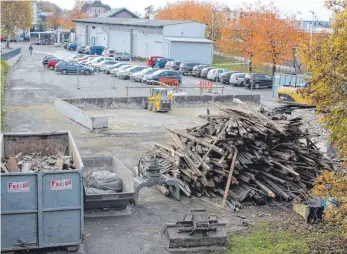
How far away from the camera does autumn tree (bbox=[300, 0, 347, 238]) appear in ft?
28.7

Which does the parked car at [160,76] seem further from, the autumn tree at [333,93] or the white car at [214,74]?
the autumn tree at [333,93]

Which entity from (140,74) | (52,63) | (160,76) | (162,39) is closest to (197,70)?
(140,74)

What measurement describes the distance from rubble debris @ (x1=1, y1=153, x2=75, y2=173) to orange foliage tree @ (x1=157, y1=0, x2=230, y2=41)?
61.0 metres

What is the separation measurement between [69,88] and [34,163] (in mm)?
25596

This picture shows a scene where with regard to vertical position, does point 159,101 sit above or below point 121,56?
below

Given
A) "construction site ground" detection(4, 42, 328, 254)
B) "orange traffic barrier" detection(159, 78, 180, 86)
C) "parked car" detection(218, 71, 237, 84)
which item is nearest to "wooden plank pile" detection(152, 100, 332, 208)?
"construction site ground" detection(4, 42, 328, 254)

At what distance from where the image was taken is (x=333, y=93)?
9.23 m

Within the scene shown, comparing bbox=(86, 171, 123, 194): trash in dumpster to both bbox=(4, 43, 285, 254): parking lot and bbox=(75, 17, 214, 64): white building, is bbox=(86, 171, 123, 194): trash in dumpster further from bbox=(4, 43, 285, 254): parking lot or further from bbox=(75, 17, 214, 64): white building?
bbox=(75, 17, 214, 64): white building

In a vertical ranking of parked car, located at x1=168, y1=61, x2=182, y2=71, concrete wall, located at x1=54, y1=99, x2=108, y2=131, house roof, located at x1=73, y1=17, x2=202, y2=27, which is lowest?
concrete wall, located at x1=54, y1=99, x2=108, y2=131

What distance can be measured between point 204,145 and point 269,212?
9.10 ft

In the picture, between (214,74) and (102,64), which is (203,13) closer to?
(102,64)

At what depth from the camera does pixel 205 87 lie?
36.2 metres

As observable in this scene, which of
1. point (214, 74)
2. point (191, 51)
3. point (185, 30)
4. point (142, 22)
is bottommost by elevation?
point (214, 74)

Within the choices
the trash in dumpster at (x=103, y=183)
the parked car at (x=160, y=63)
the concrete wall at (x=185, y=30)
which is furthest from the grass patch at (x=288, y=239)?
the concrete wall at (x=185, y=30)
